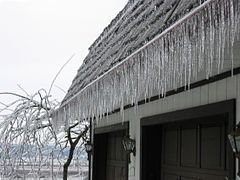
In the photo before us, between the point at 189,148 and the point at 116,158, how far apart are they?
3.64 meters

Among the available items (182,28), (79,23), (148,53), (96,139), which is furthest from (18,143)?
(79,23)

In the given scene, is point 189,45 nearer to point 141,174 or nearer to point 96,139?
point 141,174

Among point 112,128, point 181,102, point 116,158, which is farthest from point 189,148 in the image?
point 116,158

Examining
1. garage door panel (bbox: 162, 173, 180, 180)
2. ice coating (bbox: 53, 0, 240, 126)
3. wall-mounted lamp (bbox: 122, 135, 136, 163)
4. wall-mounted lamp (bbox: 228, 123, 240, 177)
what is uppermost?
ice coating (bbox: 53, 0, 240, 126)

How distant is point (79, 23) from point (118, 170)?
1951 inches

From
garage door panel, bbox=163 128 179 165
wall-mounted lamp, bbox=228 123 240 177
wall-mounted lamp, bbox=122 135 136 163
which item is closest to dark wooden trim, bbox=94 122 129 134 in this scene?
wall-mounted lamp, bbox=122 135 136 163

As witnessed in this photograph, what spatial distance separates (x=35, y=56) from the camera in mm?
44281

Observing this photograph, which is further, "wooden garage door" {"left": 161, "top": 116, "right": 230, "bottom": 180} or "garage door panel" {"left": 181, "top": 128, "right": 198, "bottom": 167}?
"garage door panel" {"left": 181, "top": 128, "right": 198, "bottom": 167}

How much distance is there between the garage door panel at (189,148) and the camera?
17.0 feet

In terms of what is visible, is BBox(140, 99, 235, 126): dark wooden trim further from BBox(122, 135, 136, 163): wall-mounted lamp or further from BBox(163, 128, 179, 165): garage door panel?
BBox(122, 135, 136, 163): wall-mounted lamp

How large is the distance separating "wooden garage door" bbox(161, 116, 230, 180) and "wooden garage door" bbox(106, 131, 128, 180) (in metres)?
2.00

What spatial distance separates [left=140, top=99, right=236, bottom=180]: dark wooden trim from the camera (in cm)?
396

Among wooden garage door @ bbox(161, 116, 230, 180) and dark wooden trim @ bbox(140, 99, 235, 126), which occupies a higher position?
dark wooden trim @ bbox(140, 99, 235, 126)

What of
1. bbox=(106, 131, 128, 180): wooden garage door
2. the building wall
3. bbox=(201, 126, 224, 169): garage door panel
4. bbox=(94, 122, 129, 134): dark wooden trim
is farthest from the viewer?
bbox=(106, 131, 128, 180): wooden garage door
